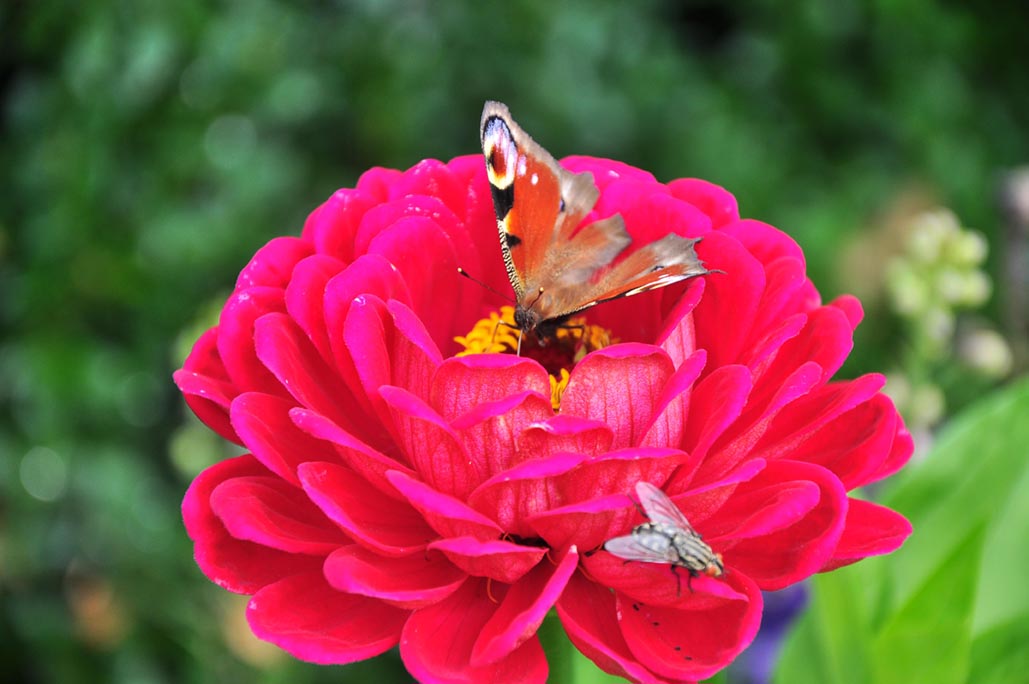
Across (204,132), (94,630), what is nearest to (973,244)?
(204,132)

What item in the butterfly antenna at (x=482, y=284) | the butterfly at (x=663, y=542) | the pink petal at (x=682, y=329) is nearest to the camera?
the butterfly at (x=663, y=542)

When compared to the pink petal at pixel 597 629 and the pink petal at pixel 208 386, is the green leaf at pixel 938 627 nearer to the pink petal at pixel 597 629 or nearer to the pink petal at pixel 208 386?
the pink petal at pixel 597 629

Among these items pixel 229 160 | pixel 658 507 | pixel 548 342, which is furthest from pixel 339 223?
pixel 229 160

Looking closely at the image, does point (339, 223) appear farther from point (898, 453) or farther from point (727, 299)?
point (898, 453)

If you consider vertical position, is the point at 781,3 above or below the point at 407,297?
above

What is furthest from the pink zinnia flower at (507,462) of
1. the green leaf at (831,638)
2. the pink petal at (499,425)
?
the green leaf at (831,638)

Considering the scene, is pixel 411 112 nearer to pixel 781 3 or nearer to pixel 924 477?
pixel 781 3

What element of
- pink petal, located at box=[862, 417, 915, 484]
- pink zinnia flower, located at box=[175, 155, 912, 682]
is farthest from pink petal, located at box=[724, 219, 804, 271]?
pink petal, located at box=[862, 417, 915, 484]
